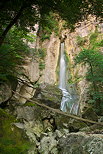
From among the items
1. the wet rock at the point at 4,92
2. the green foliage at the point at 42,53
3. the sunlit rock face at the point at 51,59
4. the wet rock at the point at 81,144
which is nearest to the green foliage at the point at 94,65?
the wet rock at the point at 4,92

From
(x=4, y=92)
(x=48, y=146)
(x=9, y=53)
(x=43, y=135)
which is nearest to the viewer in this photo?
(x=48, y=146)

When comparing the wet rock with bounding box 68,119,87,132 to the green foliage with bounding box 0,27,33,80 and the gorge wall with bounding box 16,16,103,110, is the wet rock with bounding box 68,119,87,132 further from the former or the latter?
the gorge wall with bounding box 16,16,103,110

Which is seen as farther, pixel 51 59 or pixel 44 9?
pixel 51 59

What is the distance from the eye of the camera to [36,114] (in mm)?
6488

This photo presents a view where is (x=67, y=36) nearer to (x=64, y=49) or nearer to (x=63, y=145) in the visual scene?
(x=64, y=49)

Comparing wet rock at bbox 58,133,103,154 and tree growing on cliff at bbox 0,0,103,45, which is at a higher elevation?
tree growing on cliff at bbox 0,0,103,45

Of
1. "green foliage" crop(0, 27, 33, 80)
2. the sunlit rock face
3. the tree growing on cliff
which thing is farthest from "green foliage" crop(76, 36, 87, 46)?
the tree growing on cliff

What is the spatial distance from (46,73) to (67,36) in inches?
383

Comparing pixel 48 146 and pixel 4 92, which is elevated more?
pixel 4 92

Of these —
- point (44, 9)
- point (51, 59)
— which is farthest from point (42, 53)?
point (44, 9)

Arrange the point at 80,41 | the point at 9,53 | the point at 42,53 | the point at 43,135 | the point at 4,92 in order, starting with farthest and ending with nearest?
the point at 42,53 < the point at 80,41 < the point at 4,92 < the point at 43,135 < the point at 9,53

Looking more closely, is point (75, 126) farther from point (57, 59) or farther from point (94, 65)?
point (57, 59)

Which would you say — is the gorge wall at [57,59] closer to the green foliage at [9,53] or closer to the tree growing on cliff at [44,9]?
the green foliage at [9,53]

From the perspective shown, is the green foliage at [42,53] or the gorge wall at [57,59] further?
the green foliage at [42,53]
